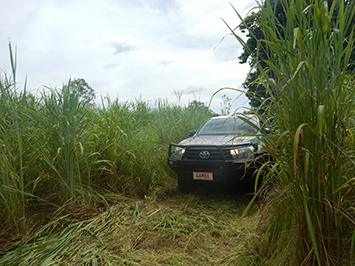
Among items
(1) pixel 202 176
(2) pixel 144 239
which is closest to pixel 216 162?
(1) pixel 202 176

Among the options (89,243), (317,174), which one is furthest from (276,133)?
(89,243)

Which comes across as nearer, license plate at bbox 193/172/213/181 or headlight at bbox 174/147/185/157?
license plate at bbox 193/172/213/181

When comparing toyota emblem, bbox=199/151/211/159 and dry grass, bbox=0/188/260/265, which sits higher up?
toyota emblem, bbox=199/151/211/159

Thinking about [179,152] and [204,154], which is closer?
[204,154]

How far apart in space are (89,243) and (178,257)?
107 centimetres

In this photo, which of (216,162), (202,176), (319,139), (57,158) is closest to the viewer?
(319,139)

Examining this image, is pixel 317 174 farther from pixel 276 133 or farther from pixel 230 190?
pixel 230 190

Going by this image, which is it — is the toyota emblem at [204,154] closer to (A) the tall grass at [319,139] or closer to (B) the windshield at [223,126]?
(B) the windshield at [223,126]

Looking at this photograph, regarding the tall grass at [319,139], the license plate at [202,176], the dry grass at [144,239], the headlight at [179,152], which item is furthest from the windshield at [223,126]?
the tall grass at [319,139]

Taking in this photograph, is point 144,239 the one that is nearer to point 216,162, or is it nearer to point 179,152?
point 216,162

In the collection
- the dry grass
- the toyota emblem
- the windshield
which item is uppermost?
the windshield

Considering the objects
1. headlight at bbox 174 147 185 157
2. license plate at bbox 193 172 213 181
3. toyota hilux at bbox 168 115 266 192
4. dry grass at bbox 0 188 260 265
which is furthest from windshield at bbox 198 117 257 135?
dry grass at bbox 0 188 260 265

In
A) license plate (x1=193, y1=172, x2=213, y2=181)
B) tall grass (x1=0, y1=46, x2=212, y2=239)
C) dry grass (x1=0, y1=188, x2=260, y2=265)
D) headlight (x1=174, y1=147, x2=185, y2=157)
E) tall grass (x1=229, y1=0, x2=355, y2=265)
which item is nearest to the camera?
tall grass (x1=229, y1=0, x2=355, y2=265)

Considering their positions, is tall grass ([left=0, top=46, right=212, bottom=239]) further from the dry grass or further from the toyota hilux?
the toyota hilux
